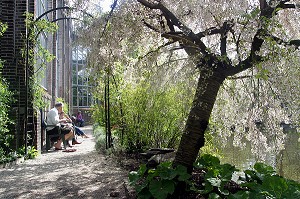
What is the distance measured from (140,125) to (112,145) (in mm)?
1472

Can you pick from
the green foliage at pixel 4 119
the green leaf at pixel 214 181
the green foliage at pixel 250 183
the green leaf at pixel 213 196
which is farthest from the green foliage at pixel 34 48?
the green leaf at pixel 213 196

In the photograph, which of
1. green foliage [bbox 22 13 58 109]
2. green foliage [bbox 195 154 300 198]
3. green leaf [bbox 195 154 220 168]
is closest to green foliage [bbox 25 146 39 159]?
green foliage [bbox 22 13 58 109]

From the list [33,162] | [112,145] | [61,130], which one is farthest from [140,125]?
[61,130]

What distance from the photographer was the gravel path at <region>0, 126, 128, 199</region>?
195 inches

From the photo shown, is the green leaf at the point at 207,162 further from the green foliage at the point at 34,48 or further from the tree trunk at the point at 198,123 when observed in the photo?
the green foliage at the point at 34,48

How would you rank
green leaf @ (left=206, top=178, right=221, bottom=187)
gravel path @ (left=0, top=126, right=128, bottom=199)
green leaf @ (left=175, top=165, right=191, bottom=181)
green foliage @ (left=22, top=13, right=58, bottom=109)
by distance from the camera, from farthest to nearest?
green foliage @ (left=22, top=13, right=58, bottom=109), gravel path @ (left=0, top=126, right=128, bottom=199), green leaf @ (left=175, top=165, right=191, bottom=181), green leaf @ (left=206, top=178, right=221, bottom=187)

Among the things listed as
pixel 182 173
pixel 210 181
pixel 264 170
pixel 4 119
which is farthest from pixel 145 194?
pixel 4 119

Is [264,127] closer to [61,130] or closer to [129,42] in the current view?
[129,42]

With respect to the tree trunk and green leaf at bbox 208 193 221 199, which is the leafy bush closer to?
green leaf at bbox 208 193 221 199

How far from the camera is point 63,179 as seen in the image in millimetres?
6031

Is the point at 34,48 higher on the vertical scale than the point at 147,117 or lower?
higher

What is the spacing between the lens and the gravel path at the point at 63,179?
4.95m

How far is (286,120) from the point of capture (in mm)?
5508

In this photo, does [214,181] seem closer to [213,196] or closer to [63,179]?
[213,196]
